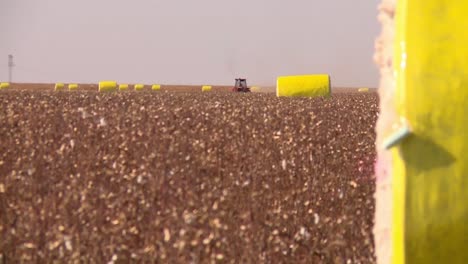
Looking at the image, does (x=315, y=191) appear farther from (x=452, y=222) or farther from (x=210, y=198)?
(x=452, y=222)

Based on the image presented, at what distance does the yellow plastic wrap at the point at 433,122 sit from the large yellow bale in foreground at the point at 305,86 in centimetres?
1195

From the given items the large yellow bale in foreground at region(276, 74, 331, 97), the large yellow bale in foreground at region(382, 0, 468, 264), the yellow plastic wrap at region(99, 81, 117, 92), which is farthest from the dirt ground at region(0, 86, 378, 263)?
the yellow plastic wrap at region(99, 81, 117, 92)

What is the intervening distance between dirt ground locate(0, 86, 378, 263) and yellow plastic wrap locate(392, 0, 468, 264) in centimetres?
184

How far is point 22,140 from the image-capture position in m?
5.77

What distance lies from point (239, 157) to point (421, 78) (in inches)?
129

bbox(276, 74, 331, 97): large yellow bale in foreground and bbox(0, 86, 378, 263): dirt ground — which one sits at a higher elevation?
bbox(276, 74, 331, 97): large yellow bale in foreground

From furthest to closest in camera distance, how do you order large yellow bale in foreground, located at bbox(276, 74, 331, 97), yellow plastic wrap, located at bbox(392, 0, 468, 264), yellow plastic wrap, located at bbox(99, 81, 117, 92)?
yellow plastic wrap, located at bbox(99, 81, 117, 92)
large yellow bale in foreground, located at bbox(276, 74, 331, 97)
yellow plastic wrap, located at bbox(392, 0, 468, 264)

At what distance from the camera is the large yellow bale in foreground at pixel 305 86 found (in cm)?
1444

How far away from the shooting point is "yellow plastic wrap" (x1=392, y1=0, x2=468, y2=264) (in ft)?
7.86

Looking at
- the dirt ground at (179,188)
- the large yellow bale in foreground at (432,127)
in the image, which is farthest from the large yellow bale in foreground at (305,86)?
the large yellow bale in foreground at (432,127)

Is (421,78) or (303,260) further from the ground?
(421,78)

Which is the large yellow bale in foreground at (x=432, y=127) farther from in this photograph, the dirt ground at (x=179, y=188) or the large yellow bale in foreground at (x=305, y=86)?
the large yellow bale in foreground at (x=305, y=86)

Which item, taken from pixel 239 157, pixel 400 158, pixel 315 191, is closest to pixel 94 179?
pixel 239 157

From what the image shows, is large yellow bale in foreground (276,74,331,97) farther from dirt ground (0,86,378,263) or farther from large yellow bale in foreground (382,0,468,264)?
large yellow bale in foreground (382,0,468,264)
